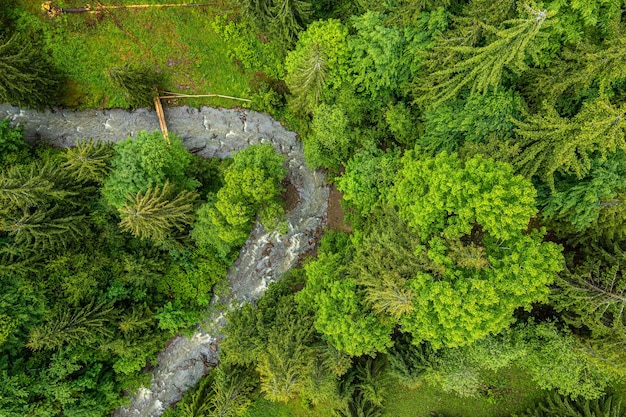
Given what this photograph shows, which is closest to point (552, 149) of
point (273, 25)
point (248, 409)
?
point (273, 25)

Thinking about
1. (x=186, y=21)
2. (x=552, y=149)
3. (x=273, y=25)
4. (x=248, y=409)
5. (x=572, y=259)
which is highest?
(x=552, y=149)

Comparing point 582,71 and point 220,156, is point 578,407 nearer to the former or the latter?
point 582,71

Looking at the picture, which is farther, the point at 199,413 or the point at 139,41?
the point at 139,41

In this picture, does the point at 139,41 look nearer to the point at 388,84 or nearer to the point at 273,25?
the point at 273,25

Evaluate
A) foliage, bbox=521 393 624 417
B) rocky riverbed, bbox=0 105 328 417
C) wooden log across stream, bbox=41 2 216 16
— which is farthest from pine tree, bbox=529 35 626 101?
wooden log across stream, bbox=41 2 216 16

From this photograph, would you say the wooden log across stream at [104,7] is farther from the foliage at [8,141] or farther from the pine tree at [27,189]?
the pine tree at [27,189]

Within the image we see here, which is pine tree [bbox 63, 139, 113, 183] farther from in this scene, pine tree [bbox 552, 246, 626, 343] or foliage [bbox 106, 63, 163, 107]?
pine tree [bbox 552, 246, 626, 343]

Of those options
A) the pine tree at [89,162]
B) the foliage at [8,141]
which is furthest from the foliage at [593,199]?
the foliage at [8,141]

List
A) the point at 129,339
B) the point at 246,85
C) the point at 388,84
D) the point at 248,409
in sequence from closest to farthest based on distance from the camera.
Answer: the point at 388,84 → the point at 129,339 → the point at 248,409 → the point at 246,85
